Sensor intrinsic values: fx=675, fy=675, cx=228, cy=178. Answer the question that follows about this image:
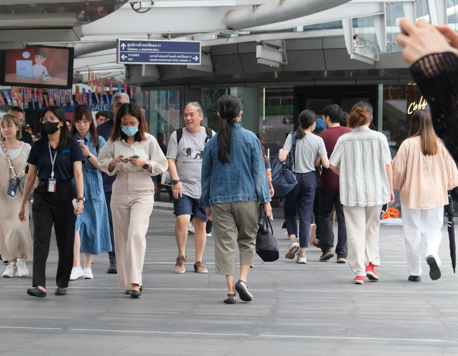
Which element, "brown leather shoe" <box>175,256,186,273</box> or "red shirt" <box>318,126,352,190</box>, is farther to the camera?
"red shirt" <box>318,126,352,190</box>

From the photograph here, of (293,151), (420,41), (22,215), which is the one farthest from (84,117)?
(420,41)

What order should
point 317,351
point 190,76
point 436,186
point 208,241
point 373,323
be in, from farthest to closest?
point 190,76
point 208,241
point 436,186
point 373,323
point 317,351

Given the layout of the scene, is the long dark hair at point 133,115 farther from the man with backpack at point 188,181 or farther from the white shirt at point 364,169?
the white shirt at point 364,169

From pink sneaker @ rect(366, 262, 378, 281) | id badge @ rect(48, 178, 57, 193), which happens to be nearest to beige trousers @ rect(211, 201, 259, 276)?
id badge @ rect(48, 178, 57, 193)

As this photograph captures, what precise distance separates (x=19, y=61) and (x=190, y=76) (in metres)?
5.43

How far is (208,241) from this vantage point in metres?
10.9

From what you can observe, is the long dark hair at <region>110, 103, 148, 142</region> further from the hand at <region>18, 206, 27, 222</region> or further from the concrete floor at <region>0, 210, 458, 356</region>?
the concrete floor at <region>0, 210, 458, 356</region>

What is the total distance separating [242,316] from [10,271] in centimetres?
331

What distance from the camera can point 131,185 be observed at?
6.49 meters

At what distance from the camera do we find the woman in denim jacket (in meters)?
6.11

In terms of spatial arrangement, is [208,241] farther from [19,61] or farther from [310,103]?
[310,103]

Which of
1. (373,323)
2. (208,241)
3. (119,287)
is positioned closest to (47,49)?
(208,241)

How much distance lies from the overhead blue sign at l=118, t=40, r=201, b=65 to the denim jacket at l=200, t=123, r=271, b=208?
749cm

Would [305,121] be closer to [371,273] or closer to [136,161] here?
[371,273]
